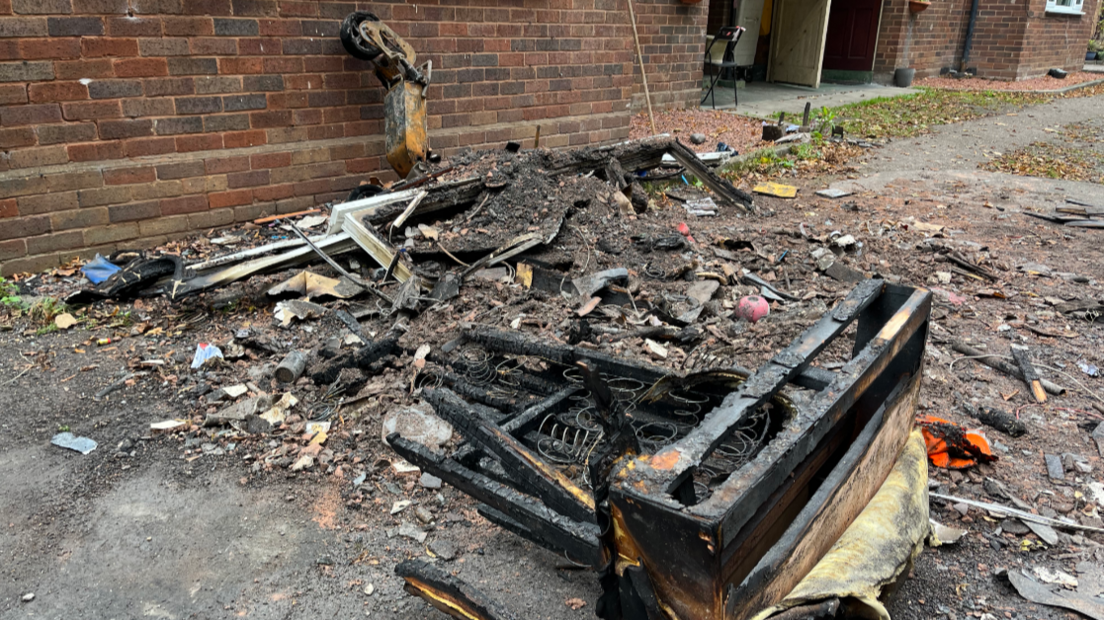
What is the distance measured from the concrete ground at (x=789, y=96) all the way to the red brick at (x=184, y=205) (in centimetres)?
951

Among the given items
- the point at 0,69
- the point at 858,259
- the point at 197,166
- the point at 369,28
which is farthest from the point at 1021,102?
the point at 0,69

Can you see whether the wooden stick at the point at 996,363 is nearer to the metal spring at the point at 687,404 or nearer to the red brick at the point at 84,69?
the metal spring at the point at 687,404

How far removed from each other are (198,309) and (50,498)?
1.86 m

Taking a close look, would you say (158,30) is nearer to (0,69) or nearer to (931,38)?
(0,69)

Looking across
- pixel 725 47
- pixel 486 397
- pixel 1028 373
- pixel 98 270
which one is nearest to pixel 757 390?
pixel 486 397

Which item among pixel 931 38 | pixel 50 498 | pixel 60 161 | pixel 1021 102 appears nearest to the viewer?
pixel 50 498

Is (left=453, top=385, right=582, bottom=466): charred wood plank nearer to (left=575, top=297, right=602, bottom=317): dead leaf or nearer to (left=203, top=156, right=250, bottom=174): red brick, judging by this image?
(left=575, top=297, right=602, bottom=317): dead leaf

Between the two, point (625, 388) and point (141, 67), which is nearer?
point (625, 388)

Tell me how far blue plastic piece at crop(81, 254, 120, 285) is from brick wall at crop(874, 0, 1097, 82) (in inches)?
696

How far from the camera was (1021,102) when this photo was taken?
1564 cm

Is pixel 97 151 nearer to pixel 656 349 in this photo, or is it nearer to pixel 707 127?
pixel 656 349

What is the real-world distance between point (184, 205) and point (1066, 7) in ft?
78.5

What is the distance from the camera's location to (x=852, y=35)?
58.1 feet

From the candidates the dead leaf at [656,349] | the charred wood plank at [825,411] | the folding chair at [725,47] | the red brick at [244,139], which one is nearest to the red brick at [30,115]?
the red brick at [244,139]
